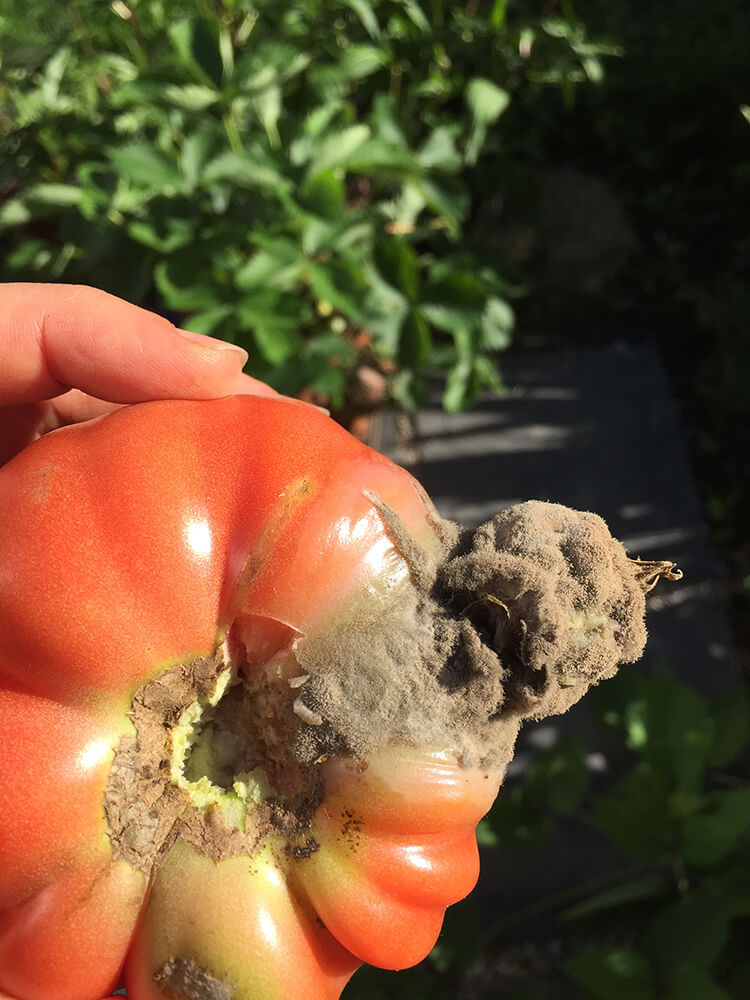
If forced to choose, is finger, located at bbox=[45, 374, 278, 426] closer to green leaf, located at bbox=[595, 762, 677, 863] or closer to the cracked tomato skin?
the cracked tomato skin

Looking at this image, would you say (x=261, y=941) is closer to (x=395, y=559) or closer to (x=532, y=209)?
(x=395, y=559)

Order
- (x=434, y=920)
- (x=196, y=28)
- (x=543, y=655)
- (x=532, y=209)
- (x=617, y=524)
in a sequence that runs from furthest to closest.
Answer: (x=532, y=209) → (x=617, y=524) → (x=196, y=28) → (x=434, y=920) → (x=543, y=655)

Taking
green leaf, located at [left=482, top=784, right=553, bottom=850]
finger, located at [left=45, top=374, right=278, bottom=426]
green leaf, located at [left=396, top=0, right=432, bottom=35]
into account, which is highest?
green leaf, located at [left=396, top=0, right=432, bottom=35]

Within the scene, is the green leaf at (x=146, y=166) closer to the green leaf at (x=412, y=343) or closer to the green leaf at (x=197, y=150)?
the green leaf at (x=197, y=150)

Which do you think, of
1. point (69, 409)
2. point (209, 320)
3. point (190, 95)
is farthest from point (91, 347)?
point (190, 95)

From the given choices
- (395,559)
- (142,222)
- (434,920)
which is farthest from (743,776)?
(142,222)

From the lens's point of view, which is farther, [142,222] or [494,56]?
[494,56]

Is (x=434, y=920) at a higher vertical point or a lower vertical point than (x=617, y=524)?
higher

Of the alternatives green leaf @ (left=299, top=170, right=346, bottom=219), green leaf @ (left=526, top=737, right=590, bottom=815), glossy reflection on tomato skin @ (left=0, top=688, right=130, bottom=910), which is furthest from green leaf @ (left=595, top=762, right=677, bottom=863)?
green leaf @ (left=299, top=170, right=346, bottom=219)
